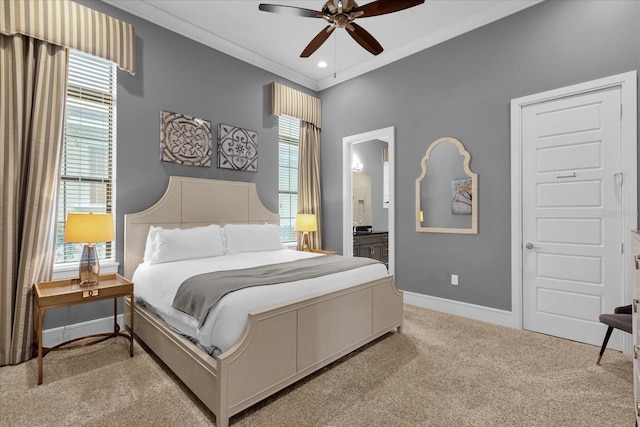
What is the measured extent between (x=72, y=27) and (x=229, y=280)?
8.77ft

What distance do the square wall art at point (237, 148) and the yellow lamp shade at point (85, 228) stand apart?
5.42 feet

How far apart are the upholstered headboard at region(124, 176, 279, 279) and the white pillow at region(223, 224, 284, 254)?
0.30 metres

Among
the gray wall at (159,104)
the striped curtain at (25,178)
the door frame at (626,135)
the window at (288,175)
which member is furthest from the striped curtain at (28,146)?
the door frame at (626,135)

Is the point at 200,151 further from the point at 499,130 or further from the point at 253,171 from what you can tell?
the point at 499,130

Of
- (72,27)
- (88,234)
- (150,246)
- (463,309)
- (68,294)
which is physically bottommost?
(463,309)

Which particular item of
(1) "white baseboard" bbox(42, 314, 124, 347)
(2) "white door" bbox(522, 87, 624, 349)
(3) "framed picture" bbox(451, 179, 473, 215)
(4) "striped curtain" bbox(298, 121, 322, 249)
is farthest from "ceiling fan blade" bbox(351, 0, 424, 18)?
(1) "white baseboard" bbox(42, 314, 124, 347)

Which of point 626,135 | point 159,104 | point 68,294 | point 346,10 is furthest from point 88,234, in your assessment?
point 626,135

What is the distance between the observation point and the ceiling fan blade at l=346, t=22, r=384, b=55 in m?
2.54

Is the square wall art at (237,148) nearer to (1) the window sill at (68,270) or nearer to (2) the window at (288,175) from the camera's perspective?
(2) the window at (288,175)

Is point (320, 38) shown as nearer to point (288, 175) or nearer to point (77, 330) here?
point (288, 175)

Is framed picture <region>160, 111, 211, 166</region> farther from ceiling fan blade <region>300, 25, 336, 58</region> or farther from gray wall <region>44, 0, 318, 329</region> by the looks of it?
ceiling fan blade <region>300, 25, 336, 58</region>

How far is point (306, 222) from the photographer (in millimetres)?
4500

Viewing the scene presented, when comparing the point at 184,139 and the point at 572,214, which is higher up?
the point at 184,139

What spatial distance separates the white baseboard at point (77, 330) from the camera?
2.79 metres
